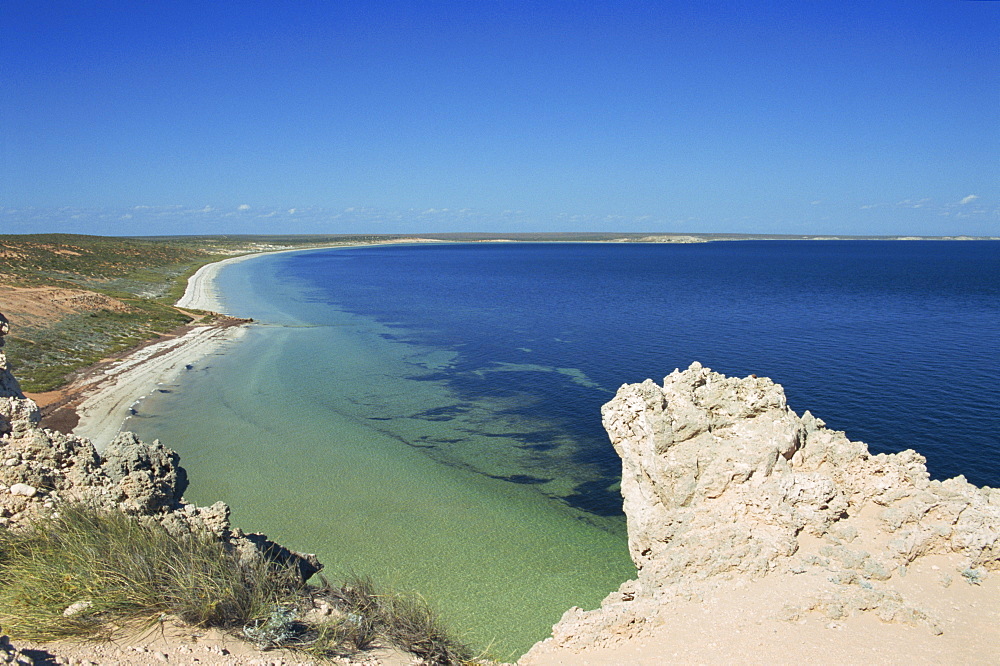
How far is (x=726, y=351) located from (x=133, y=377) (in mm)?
34924

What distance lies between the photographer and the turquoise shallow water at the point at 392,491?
46.9 feet

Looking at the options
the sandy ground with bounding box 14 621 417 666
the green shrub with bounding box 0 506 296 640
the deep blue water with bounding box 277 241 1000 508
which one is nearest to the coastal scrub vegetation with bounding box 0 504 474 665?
the green shrub with bounding box 0 506 296 640

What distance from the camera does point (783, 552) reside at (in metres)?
9.05

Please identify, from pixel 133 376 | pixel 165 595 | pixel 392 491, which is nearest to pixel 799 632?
pixel 165 595

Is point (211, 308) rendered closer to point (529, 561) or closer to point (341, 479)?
point (341, 479)

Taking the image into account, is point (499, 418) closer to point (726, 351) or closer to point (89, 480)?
point (726, 351)

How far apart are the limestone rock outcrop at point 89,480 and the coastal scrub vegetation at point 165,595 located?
474 millimetres

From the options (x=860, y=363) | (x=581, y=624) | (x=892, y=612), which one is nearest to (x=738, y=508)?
(x=892, y=612)

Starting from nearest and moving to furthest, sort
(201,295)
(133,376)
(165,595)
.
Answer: (165,595)
(133,376)
(201,295)

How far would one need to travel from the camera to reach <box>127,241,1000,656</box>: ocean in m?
15.6

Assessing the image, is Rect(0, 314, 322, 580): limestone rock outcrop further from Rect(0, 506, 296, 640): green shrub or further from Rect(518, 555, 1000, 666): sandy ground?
Rect(518, 555, 1000, 666): sandy ground

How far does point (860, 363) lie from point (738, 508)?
2786 cm

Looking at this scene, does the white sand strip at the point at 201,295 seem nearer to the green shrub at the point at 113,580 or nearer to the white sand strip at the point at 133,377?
the white sand strip at the point at 133,377

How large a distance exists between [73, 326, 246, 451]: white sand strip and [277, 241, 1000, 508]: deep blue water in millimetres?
11423
